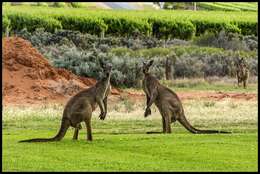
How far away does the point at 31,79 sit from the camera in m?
37.8

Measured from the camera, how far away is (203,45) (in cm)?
6488

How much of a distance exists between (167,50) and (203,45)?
9.27 meters

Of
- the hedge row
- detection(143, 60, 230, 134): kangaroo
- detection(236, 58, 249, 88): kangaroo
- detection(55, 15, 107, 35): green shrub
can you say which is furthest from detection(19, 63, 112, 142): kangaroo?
detection(55, 15, 107, 35): green shrub

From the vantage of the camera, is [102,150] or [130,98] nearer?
[102,150]

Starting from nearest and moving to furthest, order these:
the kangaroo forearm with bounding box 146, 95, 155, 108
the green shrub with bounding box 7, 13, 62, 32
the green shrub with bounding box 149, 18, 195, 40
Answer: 1. the kangaroo forearm with bounding box 146, 95, 155, 108
2. the green shrub with bounding box 7, 13, 62, 32
3. the green shrub with bounding box 149, 18, 195, 40

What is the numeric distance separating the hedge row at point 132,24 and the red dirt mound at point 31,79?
28.0 metres

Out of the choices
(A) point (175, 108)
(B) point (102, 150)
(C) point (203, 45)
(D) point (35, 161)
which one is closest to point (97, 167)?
(D) point (35, 161)

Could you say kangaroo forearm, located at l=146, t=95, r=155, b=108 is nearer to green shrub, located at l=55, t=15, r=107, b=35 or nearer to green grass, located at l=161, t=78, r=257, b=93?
green grass, located at l=161, t=78, r=257, b=93

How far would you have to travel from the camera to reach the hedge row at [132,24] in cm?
6950

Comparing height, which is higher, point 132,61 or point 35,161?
point 35,161

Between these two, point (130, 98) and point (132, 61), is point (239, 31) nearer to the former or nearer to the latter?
point (132, 61)

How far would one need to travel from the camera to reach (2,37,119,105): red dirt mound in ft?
116

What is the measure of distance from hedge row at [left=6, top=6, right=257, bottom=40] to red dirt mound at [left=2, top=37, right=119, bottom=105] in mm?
28027

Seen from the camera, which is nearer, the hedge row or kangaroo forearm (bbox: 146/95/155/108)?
kangaroo forearm (bbox: 146/95/155/108)
